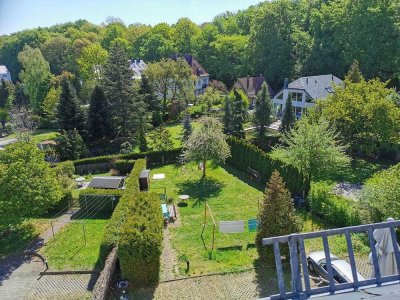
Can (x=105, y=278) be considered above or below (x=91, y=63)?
below

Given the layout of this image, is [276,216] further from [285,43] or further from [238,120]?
[285,43]

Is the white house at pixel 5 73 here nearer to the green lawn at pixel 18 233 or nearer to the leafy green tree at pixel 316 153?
the green lawn at pixel 18 233

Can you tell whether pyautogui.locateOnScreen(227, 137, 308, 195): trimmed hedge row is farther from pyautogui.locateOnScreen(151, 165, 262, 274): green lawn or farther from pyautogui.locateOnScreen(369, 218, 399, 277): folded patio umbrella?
pyautogui.locateOnScreen(369, 218, 399, 277): folded patio umbrella

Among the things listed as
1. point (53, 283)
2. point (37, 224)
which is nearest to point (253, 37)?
point (37, 224)

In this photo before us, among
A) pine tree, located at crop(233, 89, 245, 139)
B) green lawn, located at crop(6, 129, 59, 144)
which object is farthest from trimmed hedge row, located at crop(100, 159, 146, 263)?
green lawn, located at crop(6, 129, 59, 144)

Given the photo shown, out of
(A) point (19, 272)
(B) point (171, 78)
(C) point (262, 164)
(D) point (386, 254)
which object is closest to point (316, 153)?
(C) point (262, 164)

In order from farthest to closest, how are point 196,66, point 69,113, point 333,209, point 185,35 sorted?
point 185,35 < point 196,66 < point 69,113 < point 333,209
